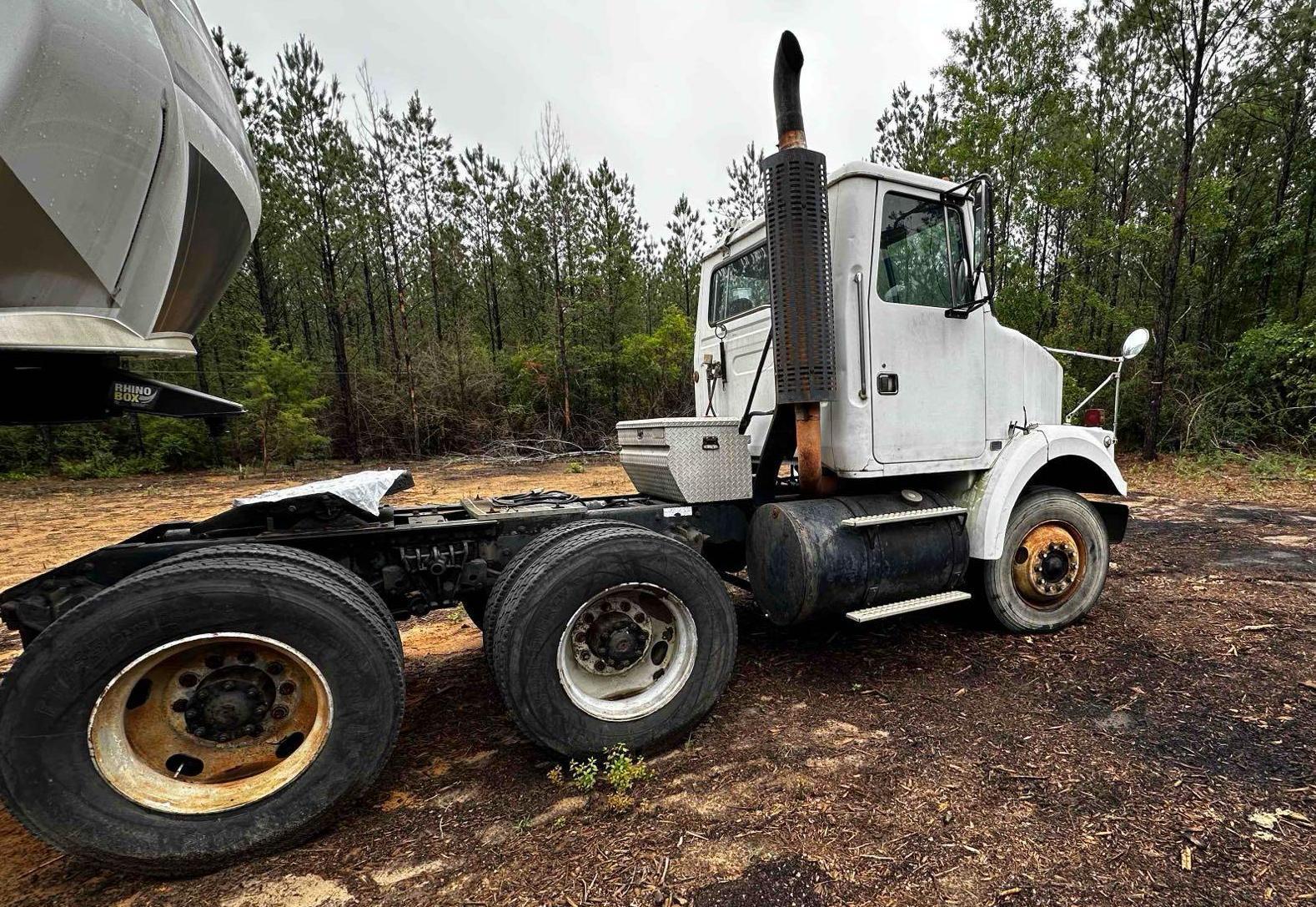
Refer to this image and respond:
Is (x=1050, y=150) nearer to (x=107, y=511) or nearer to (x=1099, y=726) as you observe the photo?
(x=1099, y=726)

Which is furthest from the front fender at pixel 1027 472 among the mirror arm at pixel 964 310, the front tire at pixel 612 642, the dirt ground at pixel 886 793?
the front tire at pixel 612 642

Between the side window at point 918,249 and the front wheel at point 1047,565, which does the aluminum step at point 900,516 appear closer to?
the front wheel at point 1047,565

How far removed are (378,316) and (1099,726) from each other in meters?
24.0

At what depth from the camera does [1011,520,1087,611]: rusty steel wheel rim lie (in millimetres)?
3957

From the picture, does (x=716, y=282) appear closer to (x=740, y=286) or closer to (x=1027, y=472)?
(x=740, y=286)

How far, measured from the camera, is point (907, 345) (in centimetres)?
349

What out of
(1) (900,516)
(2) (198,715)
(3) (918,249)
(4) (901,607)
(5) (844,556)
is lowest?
(4) (901,607)

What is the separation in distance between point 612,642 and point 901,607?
1728 millimetres

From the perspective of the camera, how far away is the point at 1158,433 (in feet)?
45.9

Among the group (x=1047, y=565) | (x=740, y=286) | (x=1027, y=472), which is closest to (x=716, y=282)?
(x=740, y=286)

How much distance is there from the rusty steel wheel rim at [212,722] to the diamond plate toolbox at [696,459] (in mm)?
2022

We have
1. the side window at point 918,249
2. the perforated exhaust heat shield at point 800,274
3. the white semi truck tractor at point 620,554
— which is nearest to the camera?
the white semi truck tractor at point 620,554

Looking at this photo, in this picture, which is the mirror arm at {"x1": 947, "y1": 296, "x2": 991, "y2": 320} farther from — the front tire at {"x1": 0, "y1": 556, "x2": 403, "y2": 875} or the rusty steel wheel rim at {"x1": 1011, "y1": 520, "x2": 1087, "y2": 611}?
the front tire at {"x1": 0, "y1": 556, "x2": 403, "y2": 875}

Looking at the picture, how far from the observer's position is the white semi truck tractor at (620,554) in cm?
199
